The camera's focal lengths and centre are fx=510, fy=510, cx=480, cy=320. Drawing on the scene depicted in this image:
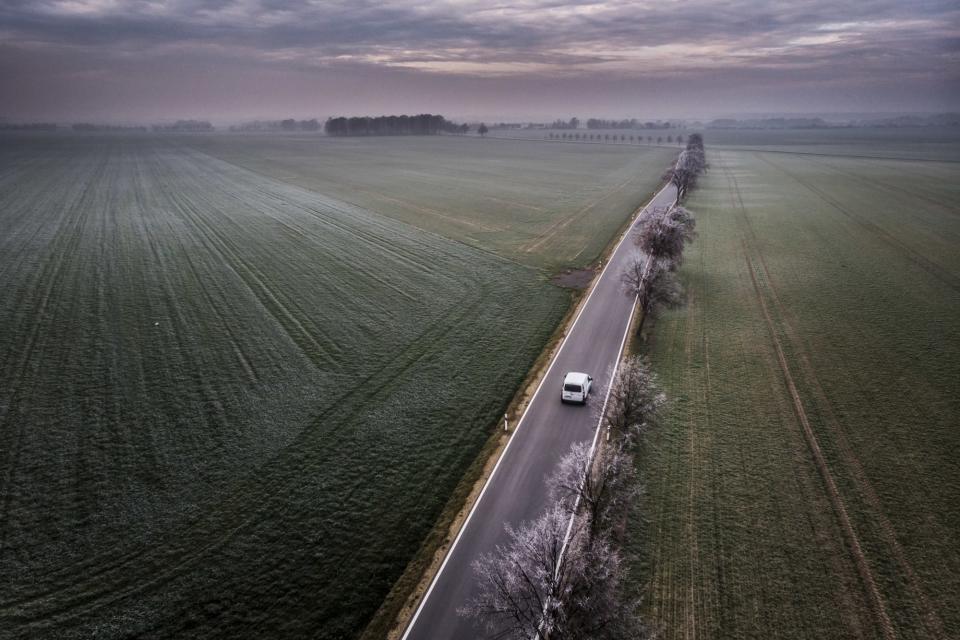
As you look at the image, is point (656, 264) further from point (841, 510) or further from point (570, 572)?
point (570, 572)

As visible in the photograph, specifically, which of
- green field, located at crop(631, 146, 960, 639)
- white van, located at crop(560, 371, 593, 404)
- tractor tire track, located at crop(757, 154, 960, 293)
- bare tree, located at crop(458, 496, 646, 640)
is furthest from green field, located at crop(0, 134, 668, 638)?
tractor tire track, located at crop(757, 154, 960, 293)

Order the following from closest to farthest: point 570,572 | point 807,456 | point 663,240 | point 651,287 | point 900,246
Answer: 1. point 570,572
2. point 807,456
3. point 651,287
4. point 663,240
5. point 900,246

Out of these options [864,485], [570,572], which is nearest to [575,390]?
[864,485]

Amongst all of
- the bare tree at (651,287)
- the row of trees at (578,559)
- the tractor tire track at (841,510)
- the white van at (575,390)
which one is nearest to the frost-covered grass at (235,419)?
the white van at (575,390)

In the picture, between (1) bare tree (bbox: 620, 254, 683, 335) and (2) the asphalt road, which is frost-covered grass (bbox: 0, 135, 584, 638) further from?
(1) bare tree (bbox: 620, 254, 683, 335)

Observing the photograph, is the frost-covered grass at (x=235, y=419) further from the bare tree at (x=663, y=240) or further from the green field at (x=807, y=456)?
the green field at (x=807, y=456)

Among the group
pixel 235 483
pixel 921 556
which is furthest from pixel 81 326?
pixel 921 556
